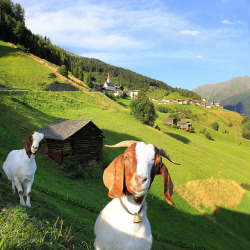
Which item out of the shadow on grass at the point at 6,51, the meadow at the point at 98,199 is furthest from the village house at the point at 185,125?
the shadow on grass at the point at 6,51

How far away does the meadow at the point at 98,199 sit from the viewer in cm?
740

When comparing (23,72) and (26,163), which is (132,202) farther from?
(23,72)

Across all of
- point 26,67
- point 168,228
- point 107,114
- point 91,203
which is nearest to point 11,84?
point 26,67

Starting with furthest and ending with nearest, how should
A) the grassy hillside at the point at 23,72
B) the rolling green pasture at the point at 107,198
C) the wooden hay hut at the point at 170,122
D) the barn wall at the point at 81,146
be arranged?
the wooden hay hut at the point at 170,122 → the grassy hillside at the point at 23,72 → the barn wall at the point at 81,146 → the rolling green pasture at the point at 107,198

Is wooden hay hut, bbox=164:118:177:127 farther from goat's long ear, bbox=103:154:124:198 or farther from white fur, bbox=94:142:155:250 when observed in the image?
goat's long ear, bbox=103:154:124:198

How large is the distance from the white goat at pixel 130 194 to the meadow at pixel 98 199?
6.58 feet

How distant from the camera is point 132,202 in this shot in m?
3.72

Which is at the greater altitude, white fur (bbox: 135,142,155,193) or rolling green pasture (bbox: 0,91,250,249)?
white fur (bbox: 135,142,155,193)

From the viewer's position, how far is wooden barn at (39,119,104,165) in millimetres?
23516

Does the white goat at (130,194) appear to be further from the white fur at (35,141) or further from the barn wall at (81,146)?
the barn wall at (81,146)

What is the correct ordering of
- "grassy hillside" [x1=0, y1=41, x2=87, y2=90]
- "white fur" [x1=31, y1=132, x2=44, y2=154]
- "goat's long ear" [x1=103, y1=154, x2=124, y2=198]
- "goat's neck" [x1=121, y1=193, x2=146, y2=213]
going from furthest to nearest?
"grassy hillside" [x1=0, y1=41, x2=87, y2=90] → "white fur" [x1=31, y1=132, x2=44, y2=154] → "goat's neck" [x1=121, y1=193, x2=146, y2=213] → "goat's long ear" [x1=103, y1=154, x2=124, y2=198]

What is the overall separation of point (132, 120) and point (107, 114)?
7563 mm

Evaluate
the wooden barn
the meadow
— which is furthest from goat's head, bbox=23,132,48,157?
the wooden barn

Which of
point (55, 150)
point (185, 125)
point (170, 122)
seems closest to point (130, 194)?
point (55, 150)
